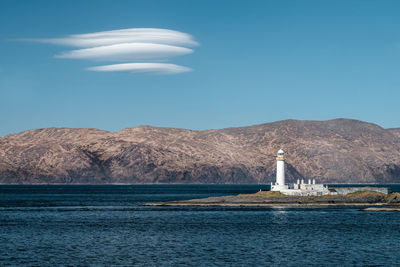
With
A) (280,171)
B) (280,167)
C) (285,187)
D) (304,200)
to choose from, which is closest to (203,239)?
(304,200)

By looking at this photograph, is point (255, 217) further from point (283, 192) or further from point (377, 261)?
point (377, 261)

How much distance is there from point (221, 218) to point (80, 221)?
840 inches

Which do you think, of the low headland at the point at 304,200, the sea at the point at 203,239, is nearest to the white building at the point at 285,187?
the low headland at the point at 304,200

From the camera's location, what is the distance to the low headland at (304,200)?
13250 cm

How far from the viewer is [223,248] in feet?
205

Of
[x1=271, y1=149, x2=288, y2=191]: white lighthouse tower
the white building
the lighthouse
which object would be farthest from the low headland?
the lighthouse

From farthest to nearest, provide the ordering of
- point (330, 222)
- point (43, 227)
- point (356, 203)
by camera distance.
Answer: point (356, 203) < point (330, 222) < point (43, 227)

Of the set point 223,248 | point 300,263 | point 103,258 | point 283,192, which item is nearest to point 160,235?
point 223,248

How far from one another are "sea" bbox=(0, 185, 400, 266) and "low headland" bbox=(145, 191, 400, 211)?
20409 millimetres

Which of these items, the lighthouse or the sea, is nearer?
the sea

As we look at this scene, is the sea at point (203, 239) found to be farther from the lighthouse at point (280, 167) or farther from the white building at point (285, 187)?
the white building at point (285, 187)

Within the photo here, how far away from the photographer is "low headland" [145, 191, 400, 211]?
132m

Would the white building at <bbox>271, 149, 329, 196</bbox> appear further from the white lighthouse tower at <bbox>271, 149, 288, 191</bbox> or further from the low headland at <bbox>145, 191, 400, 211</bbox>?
the low headland at <bbox>145, 191, 400, 211</bbox>

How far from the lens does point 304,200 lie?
437 ft
